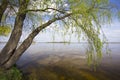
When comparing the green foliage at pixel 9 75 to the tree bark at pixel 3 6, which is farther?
the tree bark at pixel 3 6

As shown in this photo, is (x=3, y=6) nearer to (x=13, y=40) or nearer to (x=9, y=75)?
(x=13, y=40)

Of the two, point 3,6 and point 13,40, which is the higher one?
point 3,6

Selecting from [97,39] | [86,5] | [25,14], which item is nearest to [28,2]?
[25,14]

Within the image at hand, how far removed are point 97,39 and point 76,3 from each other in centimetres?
204

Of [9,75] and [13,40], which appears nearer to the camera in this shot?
[9,75]

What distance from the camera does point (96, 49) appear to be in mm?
11406

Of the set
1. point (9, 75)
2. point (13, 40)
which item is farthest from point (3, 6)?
point (9, 75)

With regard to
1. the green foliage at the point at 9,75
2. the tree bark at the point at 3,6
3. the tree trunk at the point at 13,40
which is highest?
the tree bark at the point at 3,6

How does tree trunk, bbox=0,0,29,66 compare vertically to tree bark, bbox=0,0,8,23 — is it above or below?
below

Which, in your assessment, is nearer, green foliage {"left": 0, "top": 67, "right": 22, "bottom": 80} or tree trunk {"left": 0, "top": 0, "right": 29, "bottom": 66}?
green foliage {"left": 0, "top": 67, "right": 22, "bottom": 80}

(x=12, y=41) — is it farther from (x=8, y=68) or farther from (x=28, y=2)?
(x=28, y=2)

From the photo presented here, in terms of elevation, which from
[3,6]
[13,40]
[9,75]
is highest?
[3,6]

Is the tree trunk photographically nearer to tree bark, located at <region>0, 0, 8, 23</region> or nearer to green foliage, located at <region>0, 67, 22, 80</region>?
green foliage, located at <region>0, 67, 22, 80</region>

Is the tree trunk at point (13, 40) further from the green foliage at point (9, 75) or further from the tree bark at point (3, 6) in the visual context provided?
the tree bark at point (3, 6)
